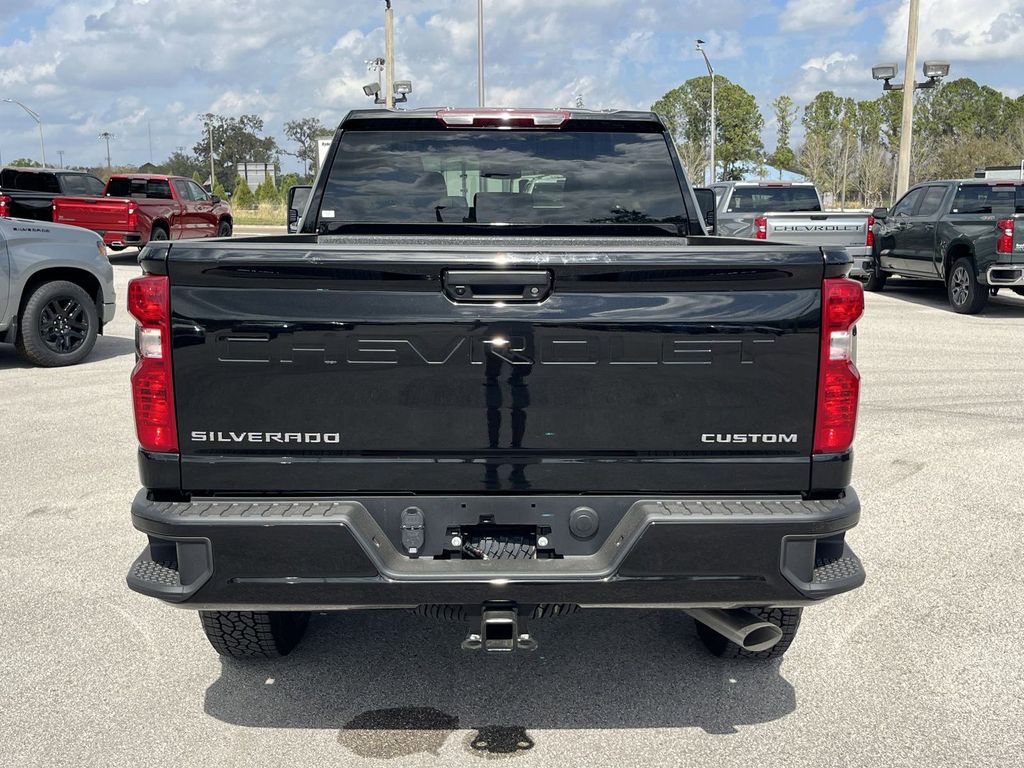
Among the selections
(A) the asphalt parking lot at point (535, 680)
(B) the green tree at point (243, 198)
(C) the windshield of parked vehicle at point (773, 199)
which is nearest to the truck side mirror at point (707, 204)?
(A) the asphalt parking lot at point (535, 680)

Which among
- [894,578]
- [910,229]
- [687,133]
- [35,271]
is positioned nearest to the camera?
[894,578]

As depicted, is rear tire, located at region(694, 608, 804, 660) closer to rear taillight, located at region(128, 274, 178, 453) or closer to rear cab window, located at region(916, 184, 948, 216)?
rear taillight, located at region(128, 274, 178, 453)

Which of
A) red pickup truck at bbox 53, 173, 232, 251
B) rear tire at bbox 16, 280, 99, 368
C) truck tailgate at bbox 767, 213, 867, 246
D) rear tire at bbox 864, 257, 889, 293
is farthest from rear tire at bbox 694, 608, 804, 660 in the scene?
red pickup truck at bbox 53, 173, 232, 251

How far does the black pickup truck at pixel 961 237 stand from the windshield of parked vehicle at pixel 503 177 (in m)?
10.5

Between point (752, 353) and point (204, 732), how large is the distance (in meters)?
2.17

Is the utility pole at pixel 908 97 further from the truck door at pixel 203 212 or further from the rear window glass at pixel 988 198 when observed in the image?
the truck door at pixel 203 212

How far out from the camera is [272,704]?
143 inches

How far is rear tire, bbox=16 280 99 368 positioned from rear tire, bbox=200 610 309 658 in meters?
7.11

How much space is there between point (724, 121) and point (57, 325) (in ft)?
203

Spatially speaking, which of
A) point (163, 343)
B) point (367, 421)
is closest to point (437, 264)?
point (367, 421)

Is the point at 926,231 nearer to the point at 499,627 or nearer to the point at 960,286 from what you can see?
the point at 960,286

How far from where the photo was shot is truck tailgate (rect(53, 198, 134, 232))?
2173cm

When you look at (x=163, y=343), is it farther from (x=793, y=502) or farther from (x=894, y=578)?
(x=894, y=578)

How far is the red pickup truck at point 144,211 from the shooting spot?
2177 cm
